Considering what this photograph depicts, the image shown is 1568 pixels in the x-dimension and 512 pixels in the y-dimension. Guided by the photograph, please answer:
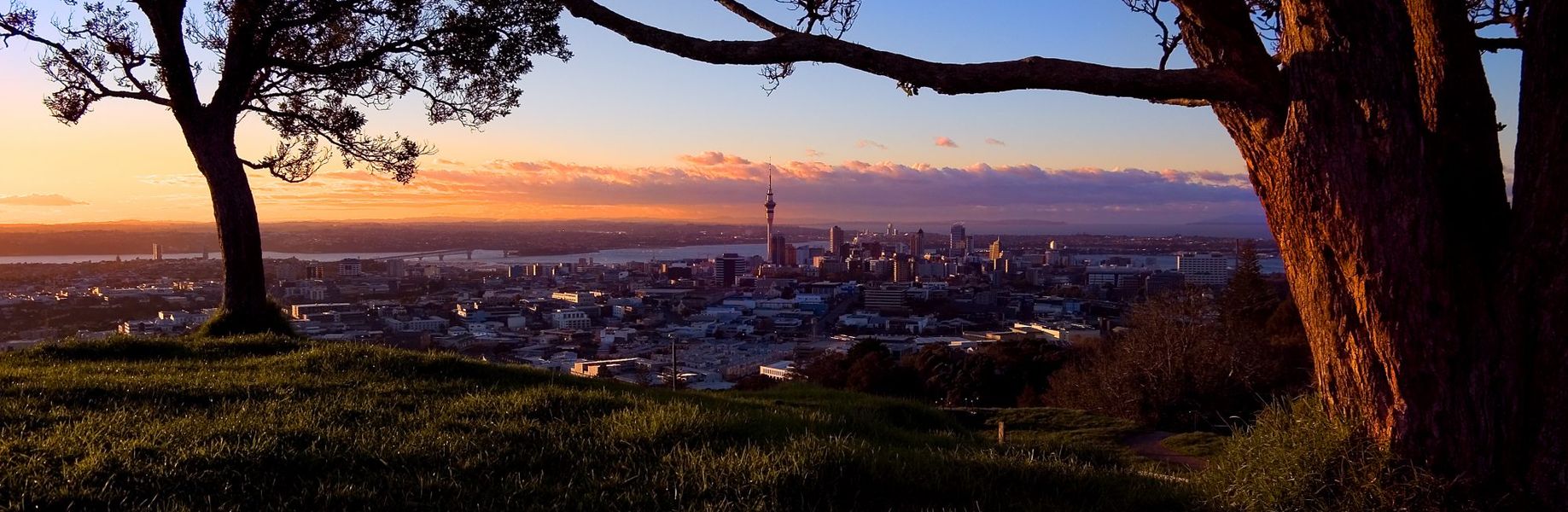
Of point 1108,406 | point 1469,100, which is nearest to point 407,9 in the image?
point 1469,100

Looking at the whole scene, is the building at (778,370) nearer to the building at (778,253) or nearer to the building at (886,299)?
the building at (886,299)

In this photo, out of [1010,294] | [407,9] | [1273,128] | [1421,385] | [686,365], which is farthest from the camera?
[1010,294]

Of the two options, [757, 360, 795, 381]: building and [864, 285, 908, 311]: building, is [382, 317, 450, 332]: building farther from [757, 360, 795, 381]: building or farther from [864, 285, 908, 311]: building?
[864, 285, 908, 311]: building

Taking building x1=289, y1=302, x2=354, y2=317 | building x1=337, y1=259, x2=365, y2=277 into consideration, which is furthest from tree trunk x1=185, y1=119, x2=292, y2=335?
building x1=337, y1=259, x2=365, y2=277

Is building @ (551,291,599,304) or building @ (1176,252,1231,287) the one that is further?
building @ (1176,252,1231,287)

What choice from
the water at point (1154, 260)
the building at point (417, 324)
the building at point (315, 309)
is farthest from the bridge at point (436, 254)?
the water at point (1154, 260)

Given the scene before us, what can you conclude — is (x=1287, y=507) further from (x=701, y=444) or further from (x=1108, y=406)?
(x=1108, y=406)

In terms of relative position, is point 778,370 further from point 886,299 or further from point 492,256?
point 492,256
